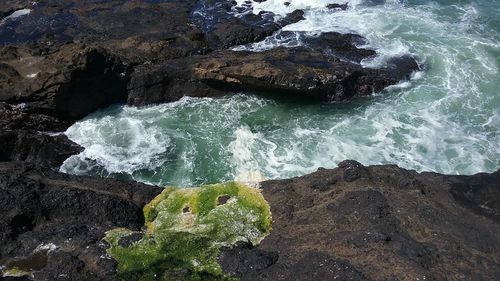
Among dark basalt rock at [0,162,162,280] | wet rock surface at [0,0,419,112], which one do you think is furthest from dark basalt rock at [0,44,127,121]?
dark basalt rock at [0,162,162,280]

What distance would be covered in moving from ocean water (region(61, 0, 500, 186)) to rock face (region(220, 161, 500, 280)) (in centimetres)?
574

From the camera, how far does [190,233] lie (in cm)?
1764

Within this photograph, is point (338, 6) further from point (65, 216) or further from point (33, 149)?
point (65, 216)

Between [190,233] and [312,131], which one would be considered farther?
[312,131]

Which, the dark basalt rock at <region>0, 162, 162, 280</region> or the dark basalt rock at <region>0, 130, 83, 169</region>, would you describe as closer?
the dark basalt rock at <region>0, 162, 162, 280</region>

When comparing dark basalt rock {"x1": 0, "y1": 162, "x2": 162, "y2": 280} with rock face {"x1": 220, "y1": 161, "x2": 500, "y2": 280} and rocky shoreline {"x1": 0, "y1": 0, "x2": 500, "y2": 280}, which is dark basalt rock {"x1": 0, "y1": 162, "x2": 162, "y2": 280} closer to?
rocky shoreline {"x1": 0, "y1": 0, "x2": 500, "y2": 280}

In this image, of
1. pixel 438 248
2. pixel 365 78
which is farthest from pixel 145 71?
pixel 438 248

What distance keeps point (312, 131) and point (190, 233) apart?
13.5 meters

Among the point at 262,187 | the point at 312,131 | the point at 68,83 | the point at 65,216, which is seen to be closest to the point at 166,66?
the point at 68,83

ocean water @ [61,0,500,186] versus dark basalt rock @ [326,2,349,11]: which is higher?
dark basalt rock @ [326,2,349,11]

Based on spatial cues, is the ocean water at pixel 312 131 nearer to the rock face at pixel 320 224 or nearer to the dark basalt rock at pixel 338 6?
the rock face at pixel 320 224

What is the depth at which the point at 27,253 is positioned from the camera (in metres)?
16.6

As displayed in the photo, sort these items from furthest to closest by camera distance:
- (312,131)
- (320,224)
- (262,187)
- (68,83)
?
(312,131)
(68,83)
(262,187)
(320,224)

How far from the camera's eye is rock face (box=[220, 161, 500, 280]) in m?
15.5
